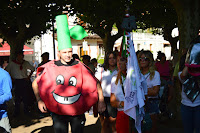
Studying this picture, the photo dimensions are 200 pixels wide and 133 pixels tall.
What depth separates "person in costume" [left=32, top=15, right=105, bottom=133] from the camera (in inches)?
147

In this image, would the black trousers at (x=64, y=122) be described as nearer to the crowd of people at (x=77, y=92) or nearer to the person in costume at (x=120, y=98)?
the crowd of people at (x=77, y=92)

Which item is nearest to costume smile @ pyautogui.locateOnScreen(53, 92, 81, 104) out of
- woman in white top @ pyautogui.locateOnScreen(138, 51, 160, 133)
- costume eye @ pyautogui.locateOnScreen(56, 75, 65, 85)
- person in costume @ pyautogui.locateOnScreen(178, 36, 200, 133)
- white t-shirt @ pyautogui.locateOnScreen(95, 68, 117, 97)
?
costume eye @ pyautogui.locateOnScreen(56, 75, 65, 85)

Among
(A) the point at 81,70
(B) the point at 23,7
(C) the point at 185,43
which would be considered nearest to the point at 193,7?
(C) the point at 185,43

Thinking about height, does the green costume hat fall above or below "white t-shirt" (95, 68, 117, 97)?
above

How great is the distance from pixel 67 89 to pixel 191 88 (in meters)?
1.70

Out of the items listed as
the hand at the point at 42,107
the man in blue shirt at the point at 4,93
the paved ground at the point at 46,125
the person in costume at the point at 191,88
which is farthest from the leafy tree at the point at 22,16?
the person in costume at the point at 191,88

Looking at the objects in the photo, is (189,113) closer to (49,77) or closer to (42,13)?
(49,77)

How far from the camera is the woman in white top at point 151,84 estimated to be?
4.54 metres

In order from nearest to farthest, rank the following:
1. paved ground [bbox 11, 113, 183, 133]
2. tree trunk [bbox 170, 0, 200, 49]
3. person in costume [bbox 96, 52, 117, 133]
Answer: person in costume [bbox 96, 52, 117, 133] → paved ground [bbox 11, 113, 183, 133] → tree trunk [bbox 170, 0, 200, 49]

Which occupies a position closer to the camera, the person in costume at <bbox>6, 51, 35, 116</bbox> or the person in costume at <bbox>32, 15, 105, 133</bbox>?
the person in costume at <bbox>32, 15, 105, 133</bbox>

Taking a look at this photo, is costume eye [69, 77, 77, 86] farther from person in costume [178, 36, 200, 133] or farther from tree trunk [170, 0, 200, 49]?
tree trunk [170, 0, 200, 49]

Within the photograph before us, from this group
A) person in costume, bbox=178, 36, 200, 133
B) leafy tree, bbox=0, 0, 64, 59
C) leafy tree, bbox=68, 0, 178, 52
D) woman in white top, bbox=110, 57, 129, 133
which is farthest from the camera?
leafy tree, bbox=68, 0, 178, 52

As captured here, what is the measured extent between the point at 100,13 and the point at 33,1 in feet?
10.4

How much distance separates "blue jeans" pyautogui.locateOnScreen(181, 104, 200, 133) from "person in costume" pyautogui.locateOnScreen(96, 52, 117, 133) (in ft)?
5.78
